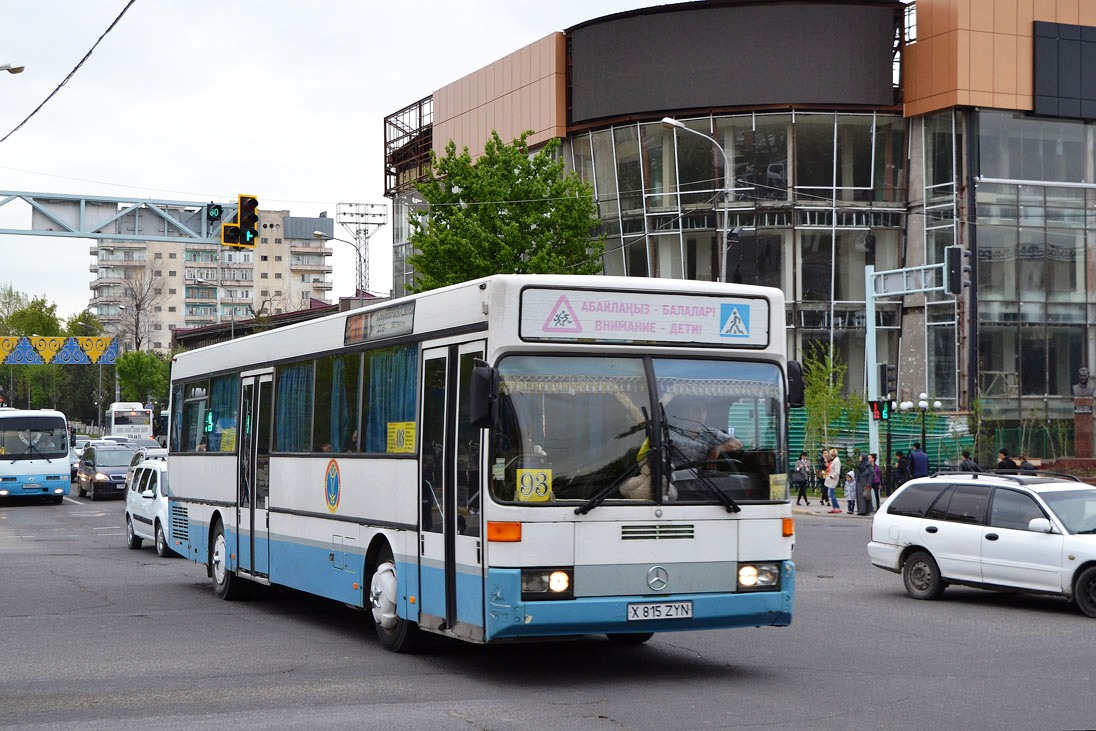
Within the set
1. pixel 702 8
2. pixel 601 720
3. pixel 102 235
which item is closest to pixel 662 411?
pixel 601 720

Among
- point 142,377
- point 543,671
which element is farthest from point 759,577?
point 142,377

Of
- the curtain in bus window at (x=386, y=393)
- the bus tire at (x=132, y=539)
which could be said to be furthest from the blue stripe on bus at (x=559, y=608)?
the bus tire at (x=132, y=539)

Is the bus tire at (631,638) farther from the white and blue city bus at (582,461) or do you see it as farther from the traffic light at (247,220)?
the traffic light at (247,220)

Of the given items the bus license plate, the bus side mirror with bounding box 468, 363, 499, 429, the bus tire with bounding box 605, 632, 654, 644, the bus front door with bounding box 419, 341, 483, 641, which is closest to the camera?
the bus side mirror with bounding box 468, 363, 499, 429

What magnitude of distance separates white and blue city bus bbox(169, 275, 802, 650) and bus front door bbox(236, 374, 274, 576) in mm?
3447

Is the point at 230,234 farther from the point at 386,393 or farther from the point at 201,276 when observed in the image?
the point at 201,276

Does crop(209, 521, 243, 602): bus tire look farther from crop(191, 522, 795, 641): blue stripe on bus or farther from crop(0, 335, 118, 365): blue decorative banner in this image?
crop(0, 335, 118, 365): blue decorative banner

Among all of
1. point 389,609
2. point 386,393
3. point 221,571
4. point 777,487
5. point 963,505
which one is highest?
point 386,393

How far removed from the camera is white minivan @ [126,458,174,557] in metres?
25.0

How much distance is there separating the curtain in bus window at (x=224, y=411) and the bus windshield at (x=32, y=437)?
27383mm

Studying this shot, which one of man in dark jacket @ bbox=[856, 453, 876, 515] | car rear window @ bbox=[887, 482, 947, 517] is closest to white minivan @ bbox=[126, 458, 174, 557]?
car rear window @ bbox=[887, 482, 947, 517]

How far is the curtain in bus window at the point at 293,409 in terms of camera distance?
14148 millimetres

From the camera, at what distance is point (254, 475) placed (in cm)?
1568

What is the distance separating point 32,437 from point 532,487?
36330 mm
